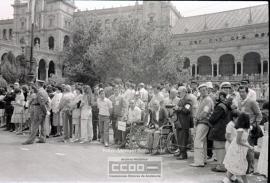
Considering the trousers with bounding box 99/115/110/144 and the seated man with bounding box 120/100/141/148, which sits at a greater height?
the seated man with bounding box 120/100/141/148

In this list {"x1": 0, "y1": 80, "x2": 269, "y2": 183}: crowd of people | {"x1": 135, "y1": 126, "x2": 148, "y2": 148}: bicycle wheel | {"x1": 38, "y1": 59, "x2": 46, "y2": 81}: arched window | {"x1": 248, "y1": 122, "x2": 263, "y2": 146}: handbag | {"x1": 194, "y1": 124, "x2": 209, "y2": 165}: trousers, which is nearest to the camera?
{"x1": 0, "y1": 80, "x2": 269, "y2": 183}: crowd of people

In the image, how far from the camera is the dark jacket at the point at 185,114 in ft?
24.6

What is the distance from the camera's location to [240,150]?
526cm

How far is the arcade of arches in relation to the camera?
40.1 meters

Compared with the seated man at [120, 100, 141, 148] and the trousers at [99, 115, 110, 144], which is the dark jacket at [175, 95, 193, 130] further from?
the trousers at [99, 115, 110, 144]

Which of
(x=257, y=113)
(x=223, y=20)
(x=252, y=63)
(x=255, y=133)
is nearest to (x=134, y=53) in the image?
(x=257, y=113)

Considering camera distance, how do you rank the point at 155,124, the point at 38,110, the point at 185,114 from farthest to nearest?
the point at 38,110 < the point at 155,124 < the point at 185,114

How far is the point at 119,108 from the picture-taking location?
361 inches

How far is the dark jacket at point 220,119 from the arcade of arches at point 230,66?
3320 cm

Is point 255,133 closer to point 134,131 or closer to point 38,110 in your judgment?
point 134,131

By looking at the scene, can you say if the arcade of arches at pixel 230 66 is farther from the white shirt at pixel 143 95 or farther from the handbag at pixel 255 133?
the handbag at pixel 255 133

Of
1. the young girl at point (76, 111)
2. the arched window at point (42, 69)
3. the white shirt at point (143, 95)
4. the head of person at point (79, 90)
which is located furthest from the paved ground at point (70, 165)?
the arched window at point (42, 69)

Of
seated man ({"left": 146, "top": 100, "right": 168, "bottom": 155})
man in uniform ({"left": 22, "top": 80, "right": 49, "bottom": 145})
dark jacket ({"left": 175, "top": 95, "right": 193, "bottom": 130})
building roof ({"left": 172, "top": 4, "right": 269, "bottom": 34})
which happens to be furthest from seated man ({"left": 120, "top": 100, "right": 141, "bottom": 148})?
building roof ({"left": 172, "top": 4, "right": 269, "bottom": 34})

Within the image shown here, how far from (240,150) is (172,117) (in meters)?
3.40
